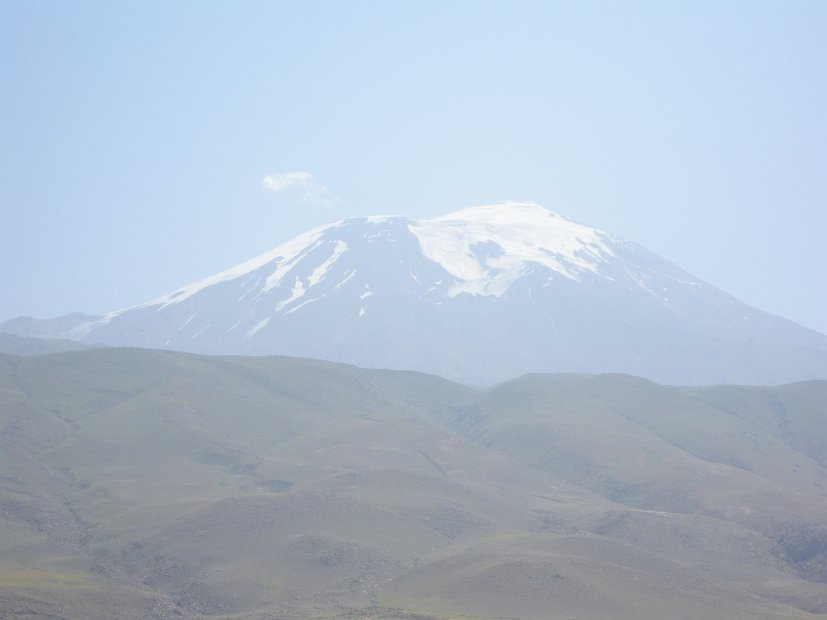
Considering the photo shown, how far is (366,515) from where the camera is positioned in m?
120

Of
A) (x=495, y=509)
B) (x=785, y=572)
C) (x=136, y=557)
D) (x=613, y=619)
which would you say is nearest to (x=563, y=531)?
(x=495, y=509)

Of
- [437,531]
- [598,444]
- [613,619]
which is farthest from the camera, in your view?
[598,444]

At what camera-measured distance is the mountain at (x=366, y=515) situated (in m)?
94.1

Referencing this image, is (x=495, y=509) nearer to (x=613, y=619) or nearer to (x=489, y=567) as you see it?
(x=489, y=567)

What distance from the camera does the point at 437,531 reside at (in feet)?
400

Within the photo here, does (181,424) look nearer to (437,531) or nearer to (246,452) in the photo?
(246,452)

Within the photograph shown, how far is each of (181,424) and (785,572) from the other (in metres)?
91.2

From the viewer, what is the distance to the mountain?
309 ft

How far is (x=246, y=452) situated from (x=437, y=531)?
156 feet

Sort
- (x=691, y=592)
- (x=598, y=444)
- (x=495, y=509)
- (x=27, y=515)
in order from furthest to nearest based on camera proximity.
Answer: (x=598, y=444) → (x=495, y=509) → (x=27, y=515) → (x=691, y=592)

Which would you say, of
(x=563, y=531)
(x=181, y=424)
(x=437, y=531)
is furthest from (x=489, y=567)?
(x=181, y=424)

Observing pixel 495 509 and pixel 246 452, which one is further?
pixel 246 452

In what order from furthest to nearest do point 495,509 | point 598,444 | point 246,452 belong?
point 598,444 < point 246,452 < point 495,509

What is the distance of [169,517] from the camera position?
117 m
